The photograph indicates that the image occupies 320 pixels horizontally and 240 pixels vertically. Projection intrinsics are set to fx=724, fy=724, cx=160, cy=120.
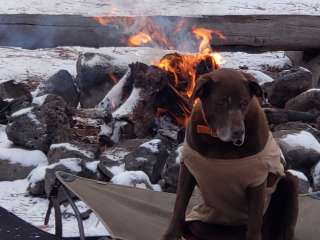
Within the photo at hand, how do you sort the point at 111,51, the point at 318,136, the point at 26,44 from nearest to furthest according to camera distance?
the point at 318,136, the point at 26,44, the point at 111,51

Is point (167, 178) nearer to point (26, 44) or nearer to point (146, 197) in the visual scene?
point (146, 197)

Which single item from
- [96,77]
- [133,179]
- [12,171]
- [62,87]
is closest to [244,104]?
[133,179]

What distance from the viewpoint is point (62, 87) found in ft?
22.5

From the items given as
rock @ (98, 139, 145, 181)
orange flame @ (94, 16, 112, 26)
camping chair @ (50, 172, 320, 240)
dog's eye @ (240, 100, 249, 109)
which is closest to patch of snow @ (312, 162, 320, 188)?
camping chair @ (50, 172, 320, 240)

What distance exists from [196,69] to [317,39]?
8.22 ft

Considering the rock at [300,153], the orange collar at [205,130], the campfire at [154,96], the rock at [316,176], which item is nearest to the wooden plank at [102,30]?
the campfire at [154,96]

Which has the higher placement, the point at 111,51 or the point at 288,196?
the point at 288,196

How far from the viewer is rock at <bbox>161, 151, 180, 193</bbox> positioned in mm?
5067

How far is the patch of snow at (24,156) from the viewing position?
18.3 feet

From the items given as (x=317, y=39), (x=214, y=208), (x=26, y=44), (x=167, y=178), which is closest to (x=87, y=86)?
(x=26, y=44)

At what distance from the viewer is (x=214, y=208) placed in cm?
345

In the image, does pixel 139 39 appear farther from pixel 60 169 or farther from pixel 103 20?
pixel 60 169

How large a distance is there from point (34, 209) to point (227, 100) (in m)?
2.37

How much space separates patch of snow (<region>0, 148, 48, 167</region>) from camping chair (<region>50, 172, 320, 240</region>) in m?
1.48
